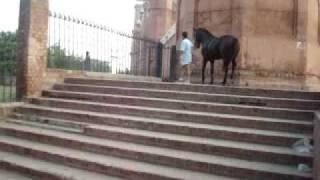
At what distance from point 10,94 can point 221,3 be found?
7372 millimetres

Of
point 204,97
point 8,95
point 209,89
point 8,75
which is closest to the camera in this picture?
point 204,97

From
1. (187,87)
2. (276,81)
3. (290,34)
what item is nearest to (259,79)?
(276,81)

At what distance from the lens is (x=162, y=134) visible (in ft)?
27.3

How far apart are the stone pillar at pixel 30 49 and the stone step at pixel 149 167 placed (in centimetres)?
330

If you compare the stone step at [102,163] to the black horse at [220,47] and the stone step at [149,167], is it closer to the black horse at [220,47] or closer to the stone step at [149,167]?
the stone step at [149,167]

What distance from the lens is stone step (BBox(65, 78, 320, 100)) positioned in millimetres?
9159

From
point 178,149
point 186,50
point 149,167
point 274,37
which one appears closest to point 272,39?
point 274,37

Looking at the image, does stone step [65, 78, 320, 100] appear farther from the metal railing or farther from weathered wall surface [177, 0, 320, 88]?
weathered wall surface [177, 0, 320, 88]

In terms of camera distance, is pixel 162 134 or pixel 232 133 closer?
pixel 232 133

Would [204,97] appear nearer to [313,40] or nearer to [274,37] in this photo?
[274,37]

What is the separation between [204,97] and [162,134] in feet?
5.63

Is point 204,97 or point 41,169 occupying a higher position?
point 204,97

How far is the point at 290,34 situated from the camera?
14.8m

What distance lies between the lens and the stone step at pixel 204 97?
8689 millimetres
